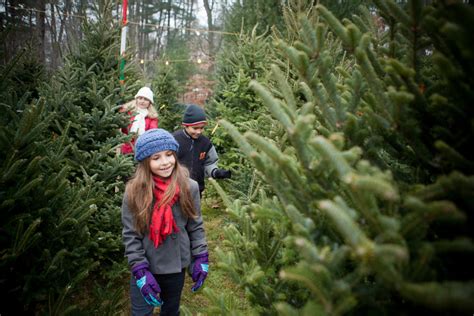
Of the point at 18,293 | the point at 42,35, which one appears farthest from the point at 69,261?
the point at 42,35

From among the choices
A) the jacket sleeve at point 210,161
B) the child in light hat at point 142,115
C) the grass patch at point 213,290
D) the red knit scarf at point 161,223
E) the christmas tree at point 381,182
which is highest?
the christmas tree at point 381,182

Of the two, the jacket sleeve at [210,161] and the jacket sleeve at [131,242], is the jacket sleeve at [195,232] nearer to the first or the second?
the jacket sleeve at [131,242]

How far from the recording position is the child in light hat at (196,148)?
4.67 metres

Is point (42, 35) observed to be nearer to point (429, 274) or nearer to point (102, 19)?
point (102, 19)

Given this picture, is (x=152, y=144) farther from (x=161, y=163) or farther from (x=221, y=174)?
(x=221, y=174)

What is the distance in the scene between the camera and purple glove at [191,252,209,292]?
2674 mm

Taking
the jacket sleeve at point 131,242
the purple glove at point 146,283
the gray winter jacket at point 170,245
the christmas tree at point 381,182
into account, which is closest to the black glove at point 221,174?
the gray winter jacket at point 170,245

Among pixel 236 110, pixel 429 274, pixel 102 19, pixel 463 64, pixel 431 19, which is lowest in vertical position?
pixel 236 110

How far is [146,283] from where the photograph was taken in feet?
7.84

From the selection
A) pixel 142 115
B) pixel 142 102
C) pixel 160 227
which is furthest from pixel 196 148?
pixel 160 227

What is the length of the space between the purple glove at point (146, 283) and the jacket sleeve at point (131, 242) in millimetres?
59

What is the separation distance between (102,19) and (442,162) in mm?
5576

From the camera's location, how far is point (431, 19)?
1.12m

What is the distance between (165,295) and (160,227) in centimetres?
75
